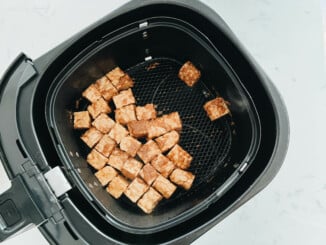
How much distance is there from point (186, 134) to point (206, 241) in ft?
0.86

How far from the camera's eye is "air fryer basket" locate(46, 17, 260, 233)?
3.43ft

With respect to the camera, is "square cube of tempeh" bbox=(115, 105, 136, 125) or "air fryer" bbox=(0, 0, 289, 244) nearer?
"air fryer" bbox=(0, 0, 289, 244)

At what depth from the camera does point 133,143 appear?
45.3 inches

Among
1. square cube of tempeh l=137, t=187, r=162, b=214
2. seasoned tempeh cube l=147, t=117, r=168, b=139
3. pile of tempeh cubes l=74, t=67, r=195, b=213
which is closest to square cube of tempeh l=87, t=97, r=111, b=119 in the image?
pile of tempeh cubes l=74, t=67, r=195, b=213

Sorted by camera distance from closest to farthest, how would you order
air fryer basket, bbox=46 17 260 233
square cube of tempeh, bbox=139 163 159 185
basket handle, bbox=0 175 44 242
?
basket handle, bbox=0 175 44 242, air fryer basket, bbox=46 17 260 233, square cube of tempeh, bbox=139 163 159 185

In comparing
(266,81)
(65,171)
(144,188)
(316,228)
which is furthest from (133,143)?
(316,228)

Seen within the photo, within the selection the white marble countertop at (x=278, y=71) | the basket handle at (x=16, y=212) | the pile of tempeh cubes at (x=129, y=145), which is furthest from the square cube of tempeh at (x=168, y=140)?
the basket handle at (x=16, y=212)

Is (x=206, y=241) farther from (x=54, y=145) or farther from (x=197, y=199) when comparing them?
(x=54, y=145)

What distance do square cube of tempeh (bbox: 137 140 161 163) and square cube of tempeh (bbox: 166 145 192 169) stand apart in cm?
3

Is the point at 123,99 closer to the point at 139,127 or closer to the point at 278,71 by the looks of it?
the point at 139,127

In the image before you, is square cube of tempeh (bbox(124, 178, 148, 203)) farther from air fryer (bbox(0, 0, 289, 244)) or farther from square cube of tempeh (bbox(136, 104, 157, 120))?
square cube of tempeh (bbox(136, 104, 157, 120))

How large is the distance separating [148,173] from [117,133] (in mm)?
119

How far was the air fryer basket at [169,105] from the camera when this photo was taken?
104cm

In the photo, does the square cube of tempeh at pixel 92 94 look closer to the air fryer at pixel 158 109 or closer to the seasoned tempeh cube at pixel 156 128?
the air fryer at pixel 158 109
